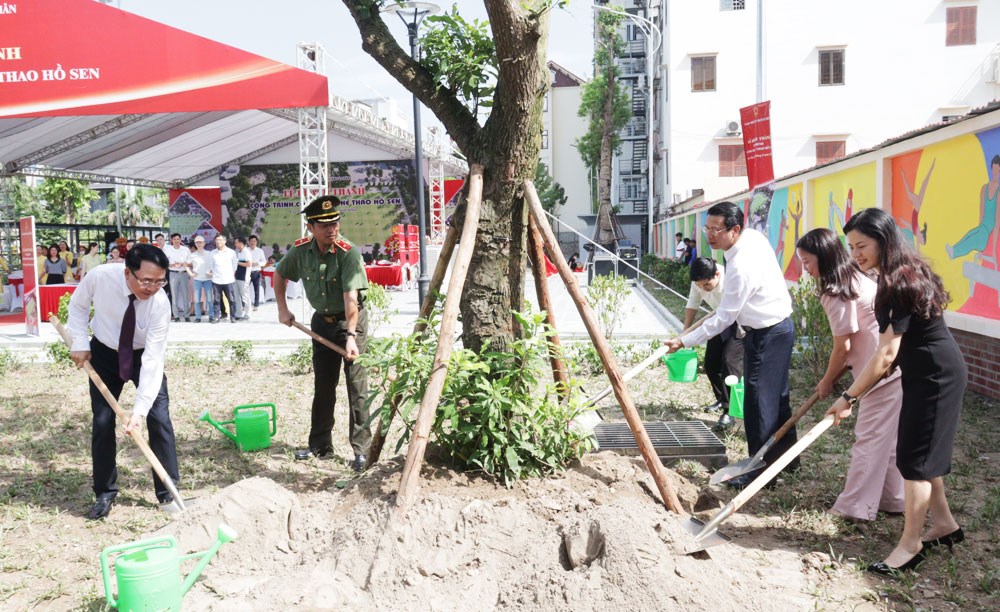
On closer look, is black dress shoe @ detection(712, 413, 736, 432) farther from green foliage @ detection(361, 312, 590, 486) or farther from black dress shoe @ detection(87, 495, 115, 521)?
black dress shoe @ detection(87, 495, 115, 521)

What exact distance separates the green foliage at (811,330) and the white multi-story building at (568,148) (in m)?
44.4

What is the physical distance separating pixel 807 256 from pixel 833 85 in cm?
2446

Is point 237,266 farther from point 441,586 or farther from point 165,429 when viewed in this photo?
point 441,586

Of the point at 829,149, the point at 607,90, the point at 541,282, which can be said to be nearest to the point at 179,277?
the point at 541,282

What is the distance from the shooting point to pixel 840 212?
9477mm

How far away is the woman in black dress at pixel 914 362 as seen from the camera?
10.7 ft

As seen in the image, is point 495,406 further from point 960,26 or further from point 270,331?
point 960,26

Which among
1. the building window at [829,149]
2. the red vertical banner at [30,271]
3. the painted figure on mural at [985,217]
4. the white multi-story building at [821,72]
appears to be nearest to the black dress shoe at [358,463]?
the painted figure on mural at [985,217]

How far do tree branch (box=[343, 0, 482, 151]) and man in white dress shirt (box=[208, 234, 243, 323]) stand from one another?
32.8 ft

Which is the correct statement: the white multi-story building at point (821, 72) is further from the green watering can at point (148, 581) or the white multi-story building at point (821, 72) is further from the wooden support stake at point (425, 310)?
the green watering can at point (148, 581)

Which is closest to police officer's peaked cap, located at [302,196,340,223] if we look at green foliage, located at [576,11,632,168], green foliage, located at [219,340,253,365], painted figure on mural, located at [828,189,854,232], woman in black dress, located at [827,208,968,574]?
woman in black dress, located at [827,208,968,574]

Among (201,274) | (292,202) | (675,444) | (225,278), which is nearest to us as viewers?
(675,444)

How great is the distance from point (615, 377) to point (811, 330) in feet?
13.4

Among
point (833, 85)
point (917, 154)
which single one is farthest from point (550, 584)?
point (833, 85)
